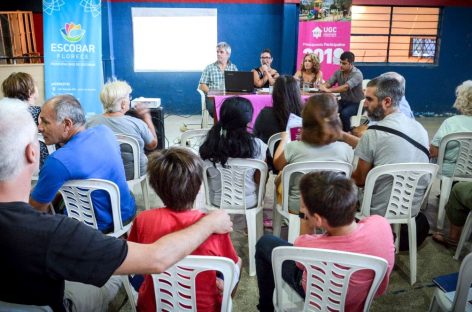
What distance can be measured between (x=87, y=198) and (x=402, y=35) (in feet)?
23.0

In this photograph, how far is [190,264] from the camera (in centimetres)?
130

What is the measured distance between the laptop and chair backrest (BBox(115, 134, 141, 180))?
2193 mm

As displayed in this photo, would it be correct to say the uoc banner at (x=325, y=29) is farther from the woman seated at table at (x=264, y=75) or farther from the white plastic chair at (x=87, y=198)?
the white plastic chair at (x=87, y=198)

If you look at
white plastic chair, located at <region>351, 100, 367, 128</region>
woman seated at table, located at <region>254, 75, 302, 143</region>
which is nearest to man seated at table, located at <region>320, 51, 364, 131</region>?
white plastic chair, located at <region>351, 100, 367, 128</region>

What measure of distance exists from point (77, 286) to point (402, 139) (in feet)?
6.00

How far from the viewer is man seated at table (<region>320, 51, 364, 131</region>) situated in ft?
16.8

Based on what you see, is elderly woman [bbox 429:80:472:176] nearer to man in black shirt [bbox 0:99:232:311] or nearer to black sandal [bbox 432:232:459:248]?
black sandal [bbox 432:232:459:248]

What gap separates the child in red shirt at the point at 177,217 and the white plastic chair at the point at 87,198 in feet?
1.86

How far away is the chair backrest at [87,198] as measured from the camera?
1.97 metres

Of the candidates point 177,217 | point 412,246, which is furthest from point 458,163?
point 177,217

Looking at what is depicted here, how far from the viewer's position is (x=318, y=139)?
7.34 feet

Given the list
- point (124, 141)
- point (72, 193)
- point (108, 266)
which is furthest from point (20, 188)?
point (124, 141)

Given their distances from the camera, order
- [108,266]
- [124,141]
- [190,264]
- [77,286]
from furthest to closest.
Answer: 1. [124,141]
2. [77,286]
3. [190,264]
4. [108,266]

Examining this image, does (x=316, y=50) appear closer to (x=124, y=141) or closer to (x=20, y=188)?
(x=124, y=141)
